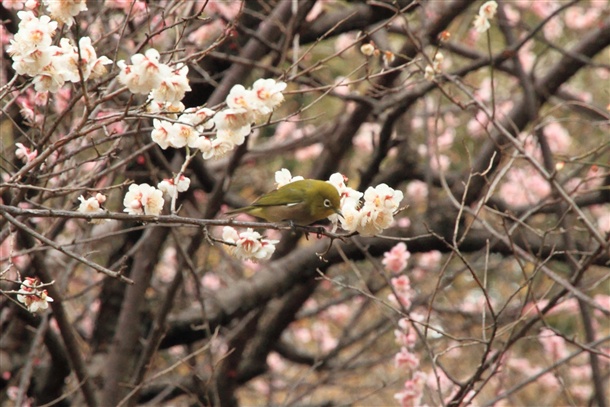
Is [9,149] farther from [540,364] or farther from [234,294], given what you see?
[540,364]

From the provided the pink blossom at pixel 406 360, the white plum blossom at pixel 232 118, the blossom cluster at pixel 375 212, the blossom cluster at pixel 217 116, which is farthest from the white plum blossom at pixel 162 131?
the pink blossom at pixel 406 360

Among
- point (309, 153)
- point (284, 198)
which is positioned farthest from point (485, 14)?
point (309, 153)

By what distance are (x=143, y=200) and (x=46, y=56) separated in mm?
485

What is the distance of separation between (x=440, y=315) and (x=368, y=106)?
2.00 meters

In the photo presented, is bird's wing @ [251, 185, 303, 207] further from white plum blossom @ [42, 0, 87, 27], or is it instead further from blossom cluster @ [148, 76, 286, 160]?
white plum blossom @ [42, 0, 87, 27]

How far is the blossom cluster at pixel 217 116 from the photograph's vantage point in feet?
6.88

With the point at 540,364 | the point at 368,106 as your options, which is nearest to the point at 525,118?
the point at 368,106

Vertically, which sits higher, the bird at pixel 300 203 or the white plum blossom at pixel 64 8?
the white plum blossom at pixel 64 8

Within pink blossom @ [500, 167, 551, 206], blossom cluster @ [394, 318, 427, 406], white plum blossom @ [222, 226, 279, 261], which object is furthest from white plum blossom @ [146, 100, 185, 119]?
pink blossom @ [500, 167, 551, 206]

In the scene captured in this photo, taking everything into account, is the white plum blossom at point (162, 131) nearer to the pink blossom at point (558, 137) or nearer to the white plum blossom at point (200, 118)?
the white plum blossom at point (200, 118)

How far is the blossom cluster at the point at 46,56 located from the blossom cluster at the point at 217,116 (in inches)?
7.2

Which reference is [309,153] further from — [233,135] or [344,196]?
[233,135]

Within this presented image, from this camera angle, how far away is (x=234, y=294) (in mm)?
4609

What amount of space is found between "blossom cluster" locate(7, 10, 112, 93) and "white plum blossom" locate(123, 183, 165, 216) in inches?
14.0
